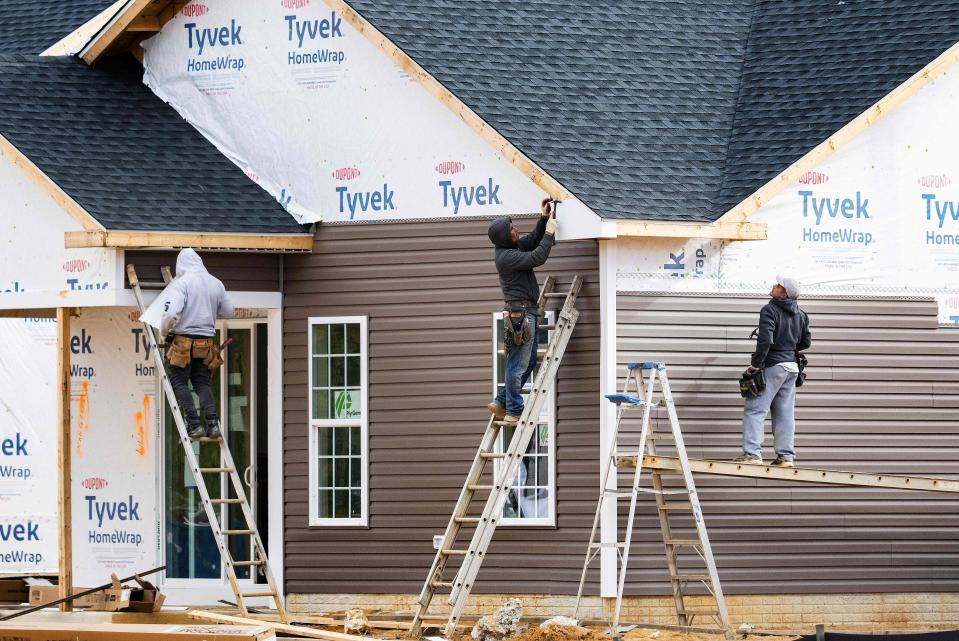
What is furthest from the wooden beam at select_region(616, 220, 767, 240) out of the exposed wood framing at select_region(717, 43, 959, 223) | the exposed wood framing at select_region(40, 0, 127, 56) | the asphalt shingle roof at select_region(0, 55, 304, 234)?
the exposed wood framing at select_region(40, 0, 127, 56)

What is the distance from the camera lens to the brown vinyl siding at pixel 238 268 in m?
15.5

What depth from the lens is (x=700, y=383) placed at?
14914 millimetres

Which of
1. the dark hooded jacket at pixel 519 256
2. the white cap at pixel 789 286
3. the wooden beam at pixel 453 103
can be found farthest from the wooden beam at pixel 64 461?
the white cap at pixel 789 286

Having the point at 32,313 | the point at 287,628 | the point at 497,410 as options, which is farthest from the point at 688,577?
the point at 32,313

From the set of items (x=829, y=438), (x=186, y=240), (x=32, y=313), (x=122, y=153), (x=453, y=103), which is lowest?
(x=829, y=438)

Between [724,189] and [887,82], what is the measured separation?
6.13 ft

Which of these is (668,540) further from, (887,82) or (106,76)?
(106,76)

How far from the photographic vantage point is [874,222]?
50.5 ft

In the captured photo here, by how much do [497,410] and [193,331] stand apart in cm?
282

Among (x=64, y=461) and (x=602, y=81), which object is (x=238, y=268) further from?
(x=602, y=81)

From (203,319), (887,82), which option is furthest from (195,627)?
(887,82)

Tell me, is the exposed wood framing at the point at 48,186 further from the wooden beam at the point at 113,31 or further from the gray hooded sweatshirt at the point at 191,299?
the wooden beam at the point at 113,31

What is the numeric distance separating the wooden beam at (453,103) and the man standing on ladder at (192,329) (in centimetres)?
258

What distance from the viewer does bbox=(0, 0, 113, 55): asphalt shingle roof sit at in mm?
19188
